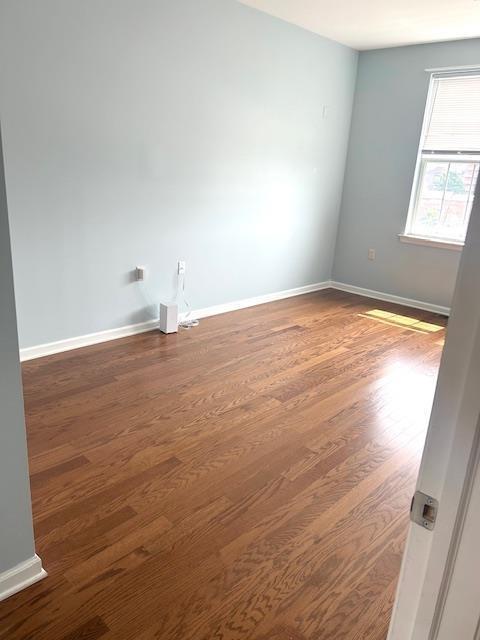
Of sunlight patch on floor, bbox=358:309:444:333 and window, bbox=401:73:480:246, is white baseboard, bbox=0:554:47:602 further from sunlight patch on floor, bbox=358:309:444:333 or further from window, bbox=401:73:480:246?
window, bbox=401:73:480:246

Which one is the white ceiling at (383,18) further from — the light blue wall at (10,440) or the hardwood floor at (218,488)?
the light blue wall at (10,440)

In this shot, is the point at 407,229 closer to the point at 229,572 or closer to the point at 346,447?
the point at 346,447

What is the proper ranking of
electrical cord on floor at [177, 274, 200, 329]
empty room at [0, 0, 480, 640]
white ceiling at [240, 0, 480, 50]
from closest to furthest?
empty room at [0, 0, 480, 640], white ceiling at [240, 0, 480, 50], electrical cord on floor at [177, 274, 200, 329]

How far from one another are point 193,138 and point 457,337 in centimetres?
367

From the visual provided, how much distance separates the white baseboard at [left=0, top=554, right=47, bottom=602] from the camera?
153cm

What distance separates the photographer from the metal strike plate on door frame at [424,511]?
25.8 inches

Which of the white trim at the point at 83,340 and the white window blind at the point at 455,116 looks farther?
the white window blind at the point at 455,116

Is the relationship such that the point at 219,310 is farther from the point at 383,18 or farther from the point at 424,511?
the point at 424,511

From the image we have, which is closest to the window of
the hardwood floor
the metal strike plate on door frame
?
the hardwood floor

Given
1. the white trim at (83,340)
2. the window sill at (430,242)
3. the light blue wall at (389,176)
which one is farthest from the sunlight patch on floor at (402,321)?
the white trim at (83,340)

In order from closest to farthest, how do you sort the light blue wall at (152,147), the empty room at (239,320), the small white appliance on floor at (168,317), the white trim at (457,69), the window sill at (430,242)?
the empty room at (239,320)
the light blue wall at (152,147)
the small white appliance on floor at (168,317)
the white trim at (457,69)
the window sill at (430,242)

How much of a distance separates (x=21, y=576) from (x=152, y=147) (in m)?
2.98

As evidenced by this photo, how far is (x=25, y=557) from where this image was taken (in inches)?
61.7

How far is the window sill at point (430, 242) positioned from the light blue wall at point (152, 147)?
1138 mm
